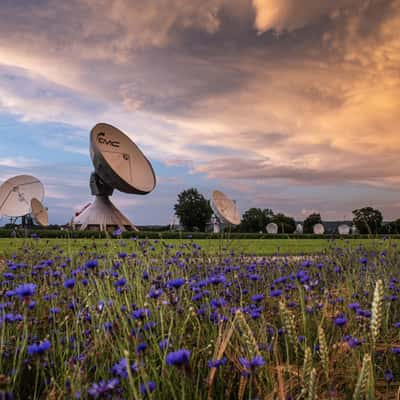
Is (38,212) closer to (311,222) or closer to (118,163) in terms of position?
(118,163)

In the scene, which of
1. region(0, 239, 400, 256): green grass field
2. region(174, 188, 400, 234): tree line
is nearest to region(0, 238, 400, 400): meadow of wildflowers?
region(0, 239, 400, 256): green grass field

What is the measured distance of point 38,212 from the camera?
36875 millimetres

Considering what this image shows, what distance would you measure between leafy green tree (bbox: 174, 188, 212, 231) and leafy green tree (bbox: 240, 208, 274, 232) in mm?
A: 10150

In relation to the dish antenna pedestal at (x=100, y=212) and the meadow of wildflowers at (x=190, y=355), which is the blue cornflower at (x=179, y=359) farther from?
the dish antenna pedestal at (x=100, y=212)

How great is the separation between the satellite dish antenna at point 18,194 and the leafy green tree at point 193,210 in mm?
32706

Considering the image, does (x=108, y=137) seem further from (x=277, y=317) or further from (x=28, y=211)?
(x=277, y=317)

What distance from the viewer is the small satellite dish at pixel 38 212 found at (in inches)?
1362

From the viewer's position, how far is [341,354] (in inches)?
109

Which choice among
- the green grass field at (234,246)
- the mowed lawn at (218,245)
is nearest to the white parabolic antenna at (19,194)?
the green grass field at (234,246)

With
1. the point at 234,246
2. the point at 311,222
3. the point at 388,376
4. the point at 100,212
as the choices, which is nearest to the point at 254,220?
the point at 311,222

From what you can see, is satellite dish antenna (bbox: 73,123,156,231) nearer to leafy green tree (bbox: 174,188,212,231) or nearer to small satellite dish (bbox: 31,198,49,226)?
small satellite dish (bbox: 31,198,49,226)

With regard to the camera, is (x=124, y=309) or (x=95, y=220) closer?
(x=124, y=309)

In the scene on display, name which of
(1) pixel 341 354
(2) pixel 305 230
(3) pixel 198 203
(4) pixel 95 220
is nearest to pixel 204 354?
(1) pixel 341 354

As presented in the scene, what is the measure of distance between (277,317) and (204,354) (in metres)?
1.34
